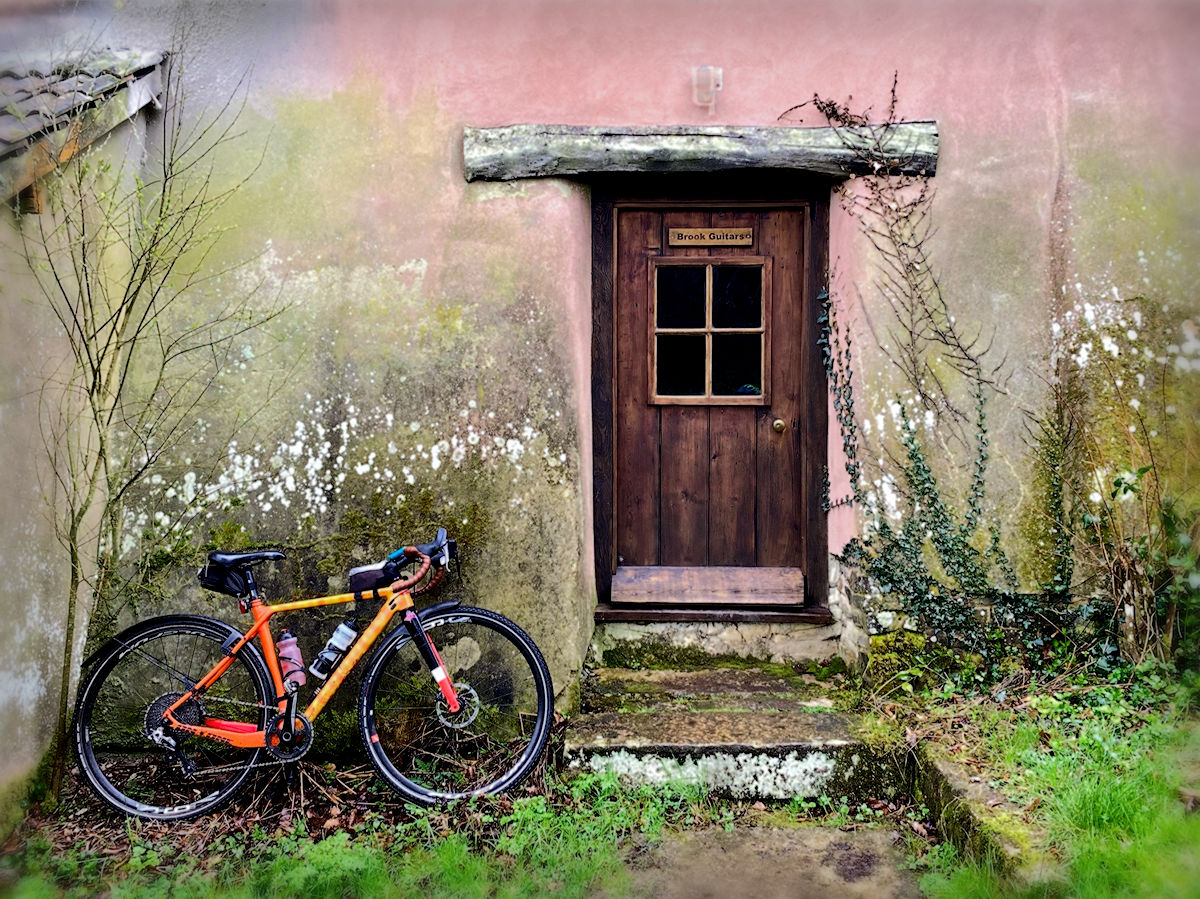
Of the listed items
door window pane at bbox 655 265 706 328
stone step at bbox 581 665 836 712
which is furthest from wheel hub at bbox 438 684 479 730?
door window pane at bbox 655 265 706 328

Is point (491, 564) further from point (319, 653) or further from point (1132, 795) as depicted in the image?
point (1132, 795)

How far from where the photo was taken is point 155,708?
3.43m

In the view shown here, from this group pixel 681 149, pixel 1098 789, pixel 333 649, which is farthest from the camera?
pixel 681 149

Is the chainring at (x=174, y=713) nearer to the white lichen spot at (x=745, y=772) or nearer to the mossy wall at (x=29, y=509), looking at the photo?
the mossy wall at (x=29, y=509)

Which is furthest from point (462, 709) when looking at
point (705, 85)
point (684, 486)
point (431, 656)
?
point (705, 85)

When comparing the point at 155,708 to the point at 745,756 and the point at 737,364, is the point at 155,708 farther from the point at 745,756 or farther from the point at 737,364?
the point at 737,364

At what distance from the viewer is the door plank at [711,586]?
14.0 feet

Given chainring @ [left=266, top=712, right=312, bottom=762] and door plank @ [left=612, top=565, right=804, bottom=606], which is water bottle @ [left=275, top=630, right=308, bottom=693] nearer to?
chainring @ [left=266, top=712, right=312, bottom=762]

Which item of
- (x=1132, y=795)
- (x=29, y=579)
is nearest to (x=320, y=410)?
(x=29, y=579)

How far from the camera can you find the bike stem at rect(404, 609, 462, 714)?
135 inches

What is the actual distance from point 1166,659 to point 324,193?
4155 mm

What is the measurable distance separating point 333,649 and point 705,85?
9.66 ft

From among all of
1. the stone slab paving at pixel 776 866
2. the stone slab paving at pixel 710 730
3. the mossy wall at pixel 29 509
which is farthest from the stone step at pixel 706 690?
the mossy wall at pixel 29 509

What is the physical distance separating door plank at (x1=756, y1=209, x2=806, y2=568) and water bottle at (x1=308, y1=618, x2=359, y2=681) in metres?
2.04
